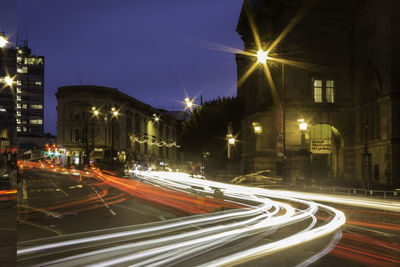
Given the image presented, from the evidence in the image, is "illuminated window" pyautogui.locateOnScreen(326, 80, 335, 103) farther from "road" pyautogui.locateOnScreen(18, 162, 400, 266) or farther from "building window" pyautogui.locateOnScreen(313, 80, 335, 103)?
"road" pyautogui.locateOnScreen(18, 162, 400, 266)

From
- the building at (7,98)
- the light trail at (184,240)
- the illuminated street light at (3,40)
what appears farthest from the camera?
the light trail at (184,240)

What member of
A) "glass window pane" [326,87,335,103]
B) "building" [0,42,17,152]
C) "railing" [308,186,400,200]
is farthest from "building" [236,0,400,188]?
"building" [0,42,17,152]

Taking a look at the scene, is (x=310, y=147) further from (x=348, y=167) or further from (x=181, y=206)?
(x=181, y=206)

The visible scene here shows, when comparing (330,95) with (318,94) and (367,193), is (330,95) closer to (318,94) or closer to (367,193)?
(318,94)

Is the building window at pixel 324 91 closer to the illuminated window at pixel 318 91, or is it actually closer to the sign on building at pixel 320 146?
the illuminated window at pixel 318 91

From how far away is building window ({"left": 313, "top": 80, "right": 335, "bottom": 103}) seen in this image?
1662 inches

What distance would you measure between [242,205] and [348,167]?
2328 cm

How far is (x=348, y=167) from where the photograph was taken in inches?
1624

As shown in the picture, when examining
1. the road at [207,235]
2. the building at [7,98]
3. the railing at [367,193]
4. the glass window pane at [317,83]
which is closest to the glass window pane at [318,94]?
the glass window pane at [317,83]

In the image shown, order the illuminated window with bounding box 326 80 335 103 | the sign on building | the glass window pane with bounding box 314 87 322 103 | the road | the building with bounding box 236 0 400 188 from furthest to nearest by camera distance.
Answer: the illuminated window with bounding box 326 80 335 103, the glass window pane with bounding box 314 87 322 103, the building with bounding box 236 0 400 188, the sign on building, the road

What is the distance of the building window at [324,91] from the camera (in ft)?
139

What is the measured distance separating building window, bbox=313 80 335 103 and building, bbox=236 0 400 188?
3.6 inches

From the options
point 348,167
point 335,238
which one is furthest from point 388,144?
point 335,238

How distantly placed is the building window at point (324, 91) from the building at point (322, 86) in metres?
0.09
